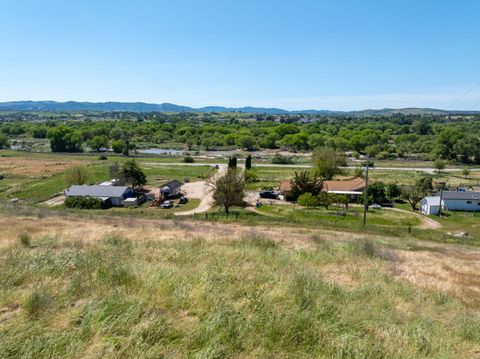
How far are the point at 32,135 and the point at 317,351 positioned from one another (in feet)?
605

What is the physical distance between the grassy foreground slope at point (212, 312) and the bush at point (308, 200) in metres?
35.1

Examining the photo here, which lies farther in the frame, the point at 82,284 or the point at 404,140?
the point at 404,140

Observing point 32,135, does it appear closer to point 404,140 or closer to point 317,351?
point 404,140

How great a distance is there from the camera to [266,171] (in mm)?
79500

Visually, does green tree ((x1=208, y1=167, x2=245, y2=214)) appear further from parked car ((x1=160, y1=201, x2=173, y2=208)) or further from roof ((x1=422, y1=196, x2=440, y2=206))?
roof ((x1=422, y1=196, x2=440, y2=206))

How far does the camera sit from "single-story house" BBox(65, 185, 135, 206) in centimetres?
4784

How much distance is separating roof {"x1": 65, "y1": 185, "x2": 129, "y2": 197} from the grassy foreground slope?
125 ft

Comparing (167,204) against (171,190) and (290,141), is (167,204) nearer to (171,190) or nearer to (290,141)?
(171,190)

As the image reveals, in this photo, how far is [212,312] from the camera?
20.7 feet

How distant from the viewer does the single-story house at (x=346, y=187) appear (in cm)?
5283

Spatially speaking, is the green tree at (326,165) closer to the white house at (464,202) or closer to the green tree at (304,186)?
the green tree at (304,186)

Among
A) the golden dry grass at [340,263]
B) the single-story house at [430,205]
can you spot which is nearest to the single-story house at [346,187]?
the single-story house at [430,205]

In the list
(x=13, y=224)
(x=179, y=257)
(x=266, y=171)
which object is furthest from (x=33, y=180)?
(x=179, y=257)

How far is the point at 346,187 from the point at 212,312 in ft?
166
